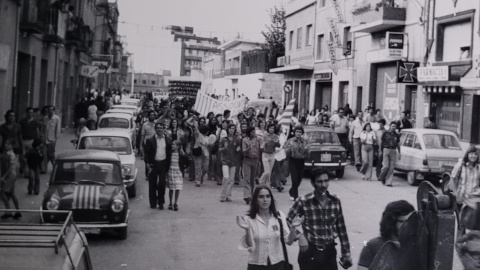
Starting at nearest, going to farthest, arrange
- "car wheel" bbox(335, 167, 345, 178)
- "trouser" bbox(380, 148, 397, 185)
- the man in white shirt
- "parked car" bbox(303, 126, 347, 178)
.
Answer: "trouser" bbox(380, 148, 397, 185)
"parked car" bbox(303, 126, 347, 178)
"car wheel" bbox(335, 167, 345, 178)
the man in white shirt

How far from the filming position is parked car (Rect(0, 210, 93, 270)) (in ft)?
14.8

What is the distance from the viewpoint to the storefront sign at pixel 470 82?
21.2m

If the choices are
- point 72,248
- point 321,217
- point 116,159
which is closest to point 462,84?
point 116,159

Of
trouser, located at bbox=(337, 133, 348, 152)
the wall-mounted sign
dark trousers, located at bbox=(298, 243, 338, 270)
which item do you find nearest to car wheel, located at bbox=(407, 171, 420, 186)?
trouser, located at bbox=(337, 133, 348, 152)

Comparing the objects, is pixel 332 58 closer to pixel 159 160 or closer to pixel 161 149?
pixel 161 149

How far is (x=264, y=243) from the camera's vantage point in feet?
19.4

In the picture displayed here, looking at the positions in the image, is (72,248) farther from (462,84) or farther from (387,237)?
(462,84)

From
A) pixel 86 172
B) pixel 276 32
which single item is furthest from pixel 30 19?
pixel 276 32

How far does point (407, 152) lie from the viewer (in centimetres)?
1930

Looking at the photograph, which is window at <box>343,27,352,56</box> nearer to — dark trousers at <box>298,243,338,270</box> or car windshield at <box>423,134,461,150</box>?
car windshield at <box>423,134,461,150</box>

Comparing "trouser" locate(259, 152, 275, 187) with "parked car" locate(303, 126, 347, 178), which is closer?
"trouser" locate(259, 152, 275, 187)

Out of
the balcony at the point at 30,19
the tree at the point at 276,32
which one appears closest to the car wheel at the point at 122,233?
the balcony at the point at 30,19

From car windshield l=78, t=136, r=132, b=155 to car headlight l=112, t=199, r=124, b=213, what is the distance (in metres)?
4.97

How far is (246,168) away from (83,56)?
102 feet
